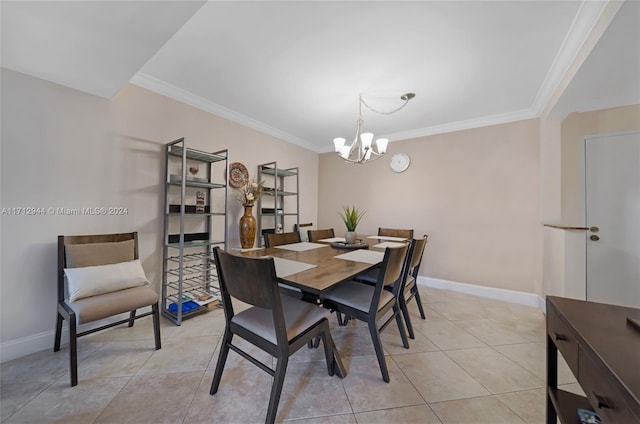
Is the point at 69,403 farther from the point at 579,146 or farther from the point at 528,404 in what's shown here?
the point at 579,146

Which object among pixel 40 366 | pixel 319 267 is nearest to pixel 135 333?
pixel 40 366

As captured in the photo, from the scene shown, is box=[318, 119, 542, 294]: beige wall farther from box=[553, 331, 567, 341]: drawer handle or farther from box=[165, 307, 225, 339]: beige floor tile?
box=[165, 307, 225, 339]: beige floor tile

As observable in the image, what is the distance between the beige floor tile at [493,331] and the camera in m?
1.92

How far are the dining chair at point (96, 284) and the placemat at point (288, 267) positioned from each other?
1.07 m

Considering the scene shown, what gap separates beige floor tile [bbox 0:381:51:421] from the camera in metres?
1.18

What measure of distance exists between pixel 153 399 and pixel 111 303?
0.69 m

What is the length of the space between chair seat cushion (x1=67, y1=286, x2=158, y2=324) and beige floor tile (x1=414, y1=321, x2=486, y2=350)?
2.31 meters

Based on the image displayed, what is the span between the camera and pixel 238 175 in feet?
9.87

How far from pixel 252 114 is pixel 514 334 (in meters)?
3.75

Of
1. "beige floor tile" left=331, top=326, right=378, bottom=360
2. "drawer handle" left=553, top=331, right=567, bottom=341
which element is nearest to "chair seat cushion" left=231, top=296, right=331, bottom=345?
"beige floor tile" left=331, top=326, right=378, bottom=360

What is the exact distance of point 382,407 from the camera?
A: 1.24m

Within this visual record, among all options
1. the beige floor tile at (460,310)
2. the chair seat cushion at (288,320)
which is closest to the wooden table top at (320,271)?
the chair seat cushion at (288,320)

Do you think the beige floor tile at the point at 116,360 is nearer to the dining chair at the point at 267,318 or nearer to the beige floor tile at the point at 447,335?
the dining chair at the point at 267,318

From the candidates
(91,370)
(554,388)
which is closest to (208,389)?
(91,370)
